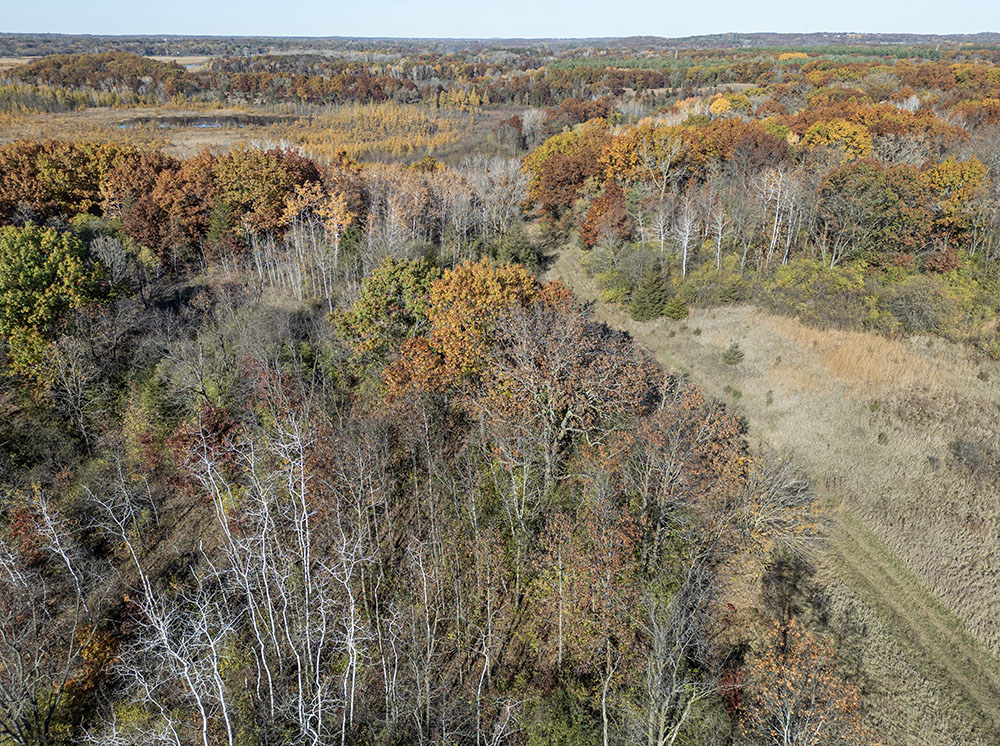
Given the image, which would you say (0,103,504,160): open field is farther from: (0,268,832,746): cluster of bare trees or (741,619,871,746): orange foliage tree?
(741,619,871,746): orange foliage tree

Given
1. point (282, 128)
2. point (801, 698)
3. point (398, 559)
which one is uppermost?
point (282, 128)

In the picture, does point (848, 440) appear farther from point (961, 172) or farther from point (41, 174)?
point (41, 174)

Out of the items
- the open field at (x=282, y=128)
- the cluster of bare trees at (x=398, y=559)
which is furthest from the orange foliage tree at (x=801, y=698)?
the open field at (x=282, y=128)

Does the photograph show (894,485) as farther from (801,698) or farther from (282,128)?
(282,128)

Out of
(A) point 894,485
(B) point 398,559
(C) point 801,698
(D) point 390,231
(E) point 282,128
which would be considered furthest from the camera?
(E) point 282,128

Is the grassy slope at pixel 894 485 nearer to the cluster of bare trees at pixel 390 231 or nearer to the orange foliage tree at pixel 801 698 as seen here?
the orange foliage tree at pixel 801 698

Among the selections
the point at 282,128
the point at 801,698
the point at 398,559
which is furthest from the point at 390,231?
the point at 282,128

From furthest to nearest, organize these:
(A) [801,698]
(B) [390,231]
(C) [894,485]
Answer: (B) [390,231], (C) [894,485], (A) [801,698]

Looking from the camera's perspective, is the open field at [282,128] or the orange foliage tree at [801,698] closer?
the orange foliage tree at [801,698]

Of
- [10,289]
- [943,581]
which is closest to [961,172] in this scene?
[943,581]
